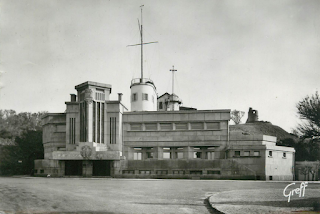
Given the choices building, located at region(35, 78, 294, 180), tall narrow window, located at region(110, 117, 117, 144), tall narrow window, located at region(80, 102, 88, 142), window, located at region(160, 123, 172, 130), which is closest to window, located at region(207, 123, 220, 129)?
building, located at region(35, 78, 294, 180)

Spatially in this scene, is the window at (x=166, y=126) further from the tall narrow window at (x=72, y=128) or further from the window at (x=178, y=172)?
the tall narrow window at (x=72, y=128)

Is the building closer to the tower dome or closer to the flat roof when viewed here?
the flat roof

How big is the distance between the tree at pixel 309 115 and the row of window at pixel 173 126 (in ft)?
38.9

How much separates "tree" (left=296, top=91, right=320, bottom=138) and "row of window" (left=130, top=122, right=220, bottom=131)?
1186 cm

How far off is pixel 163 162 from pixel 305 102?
52.2 ft

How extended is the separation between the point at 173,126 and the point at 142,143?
437cm

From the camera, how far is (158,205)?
48.2 ft

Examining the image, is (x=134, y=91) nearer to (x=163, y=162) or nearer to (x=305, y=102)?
(x=163, y=162)

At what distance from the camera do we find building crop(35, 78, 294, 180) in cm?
3800

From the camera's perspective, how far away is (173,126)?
42938mm

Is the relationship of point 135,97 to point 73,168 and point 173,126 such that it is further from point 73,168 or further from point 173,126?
point 73,168

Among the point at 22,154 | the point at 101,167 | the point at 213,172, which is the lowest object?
the point at 213,172

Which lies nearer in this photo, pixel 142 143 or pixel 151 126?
pixel 142 143

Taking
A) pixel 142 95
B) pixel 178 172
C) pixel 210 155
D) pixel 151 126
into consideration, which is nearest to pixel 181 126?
pixel 151 126
